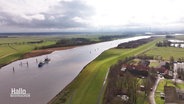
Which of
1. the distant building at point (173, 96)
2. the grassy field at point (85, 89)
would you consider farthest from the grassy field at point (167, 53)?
the distant building at point (173, 96)

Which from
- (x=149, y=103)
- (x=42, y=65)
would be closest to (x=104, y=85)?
(x=149, y=103)

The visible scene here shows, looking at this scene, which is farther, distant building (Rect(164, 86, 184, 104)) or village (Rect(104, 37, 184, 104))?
village (Rect(104, 37, 184, 104))

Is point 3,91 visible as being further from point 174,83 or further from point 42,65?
point 174,83

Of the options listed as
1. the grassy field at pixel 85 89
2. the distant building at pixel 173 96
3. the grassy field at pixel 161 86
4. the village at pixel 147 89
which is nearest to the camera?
the distant building at pixel 173 96

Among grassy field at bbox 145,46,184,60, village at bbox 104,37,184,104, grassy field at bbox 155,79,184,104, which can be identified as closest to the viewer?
village at bbox 104,37,184,104
